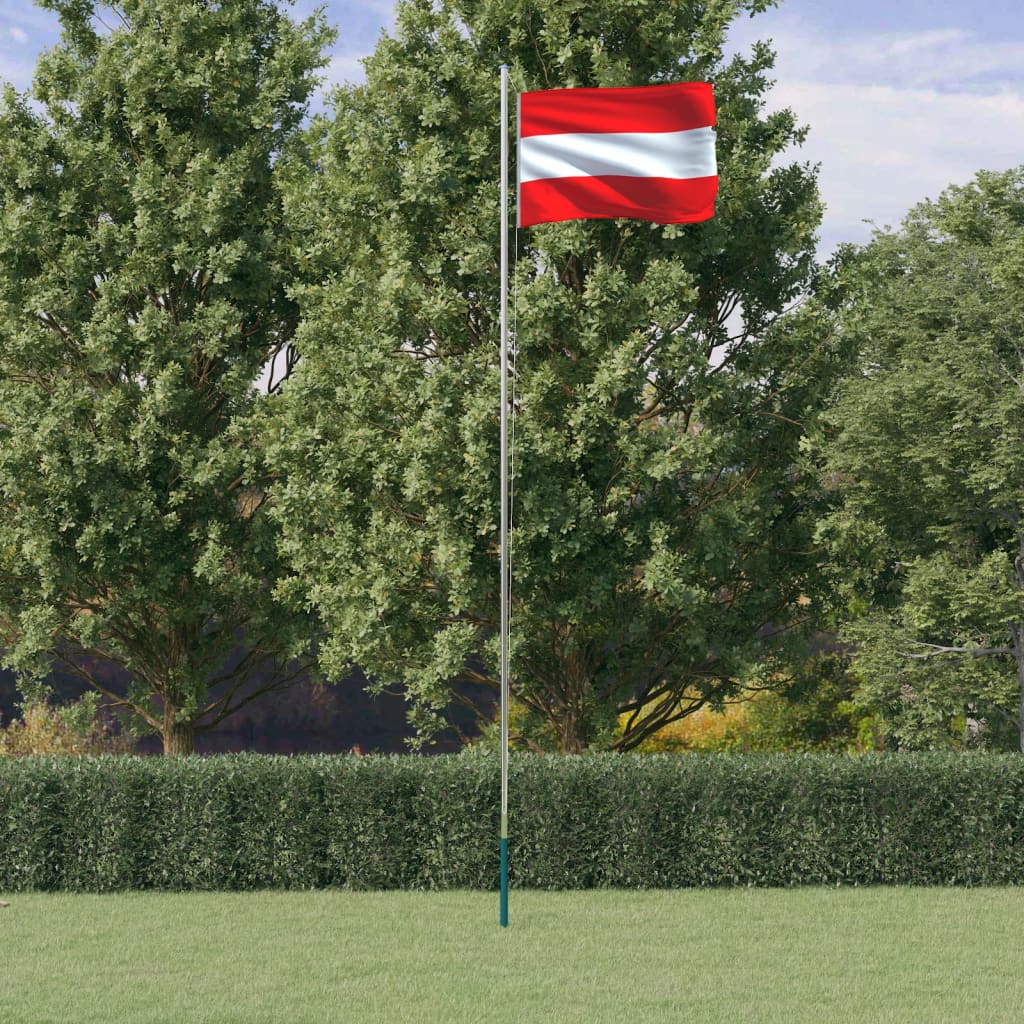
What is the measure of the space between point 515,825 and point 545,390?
4187 millimetres

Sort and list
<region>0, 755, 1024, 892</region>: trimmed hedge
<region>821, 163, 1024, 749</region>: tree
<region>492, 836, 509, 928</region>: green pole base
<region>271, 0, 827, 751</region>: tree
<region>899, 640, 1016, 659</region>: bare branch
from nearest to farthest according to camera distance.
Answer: <region>492, 836, 509, 928</region>: green pole base < <region>0, 755, 1024, 892</region>: trimmed hedge < <region>271, 0, 827, 751</region>: tree < <region>821, 163, 1024, 749</region>: tree < <region>899, 640, 1016, 659</region>: bare branch

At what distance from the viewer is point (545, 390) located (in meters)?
13.2

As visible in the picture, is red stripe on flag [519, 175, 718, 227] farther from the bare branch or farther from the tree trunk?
the tree trunk

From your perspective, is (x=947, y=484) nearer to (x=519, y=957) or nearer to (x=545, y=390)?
(x=545, y=390)

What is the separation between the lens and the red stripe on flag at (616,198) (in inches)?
434

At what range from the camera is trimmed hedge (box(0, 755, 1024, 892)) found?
484 inches

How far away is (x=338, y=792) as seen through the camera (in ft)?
40.7

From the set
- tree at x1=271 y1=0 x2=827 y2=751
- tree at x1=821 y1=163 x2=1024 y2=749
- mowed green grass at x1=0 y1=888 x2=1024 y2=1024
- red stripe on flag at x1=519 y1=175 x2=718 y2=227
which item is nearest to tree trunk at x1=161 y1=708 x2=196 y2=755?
tree at x1=271 y1=0 x2=827 y2=751

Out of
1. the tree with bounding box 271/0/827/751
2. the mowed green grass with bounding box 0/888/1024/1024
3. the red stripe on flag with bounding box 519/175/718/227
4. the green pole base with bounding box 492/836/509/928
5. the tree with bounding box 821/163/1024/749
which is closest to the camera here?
the mowed green grass with bounding box 0/888/1024/1024

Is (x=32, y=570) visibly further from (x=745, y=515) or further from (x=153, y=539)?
(x=745, y=515)

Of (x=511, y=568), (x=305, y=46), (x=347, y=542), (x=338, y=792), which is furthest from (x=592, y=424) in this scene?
(x=305, y=46)

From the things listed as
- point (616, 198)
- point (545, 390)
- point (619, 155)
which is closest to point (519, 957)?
point (545, 390)

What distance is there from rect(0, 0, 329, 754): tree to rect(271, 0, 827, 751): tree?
1.81 m

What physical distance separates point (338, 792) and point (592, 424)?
4.24 m
